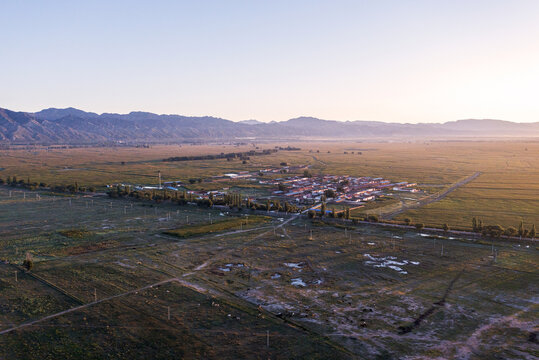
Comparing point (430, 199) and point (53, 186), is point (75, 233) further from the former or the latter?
point (430, 199)

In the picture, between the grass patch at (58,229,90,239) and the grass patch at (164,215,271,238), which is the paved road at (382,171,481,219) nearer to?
the grass patch at (164,215,271,238)

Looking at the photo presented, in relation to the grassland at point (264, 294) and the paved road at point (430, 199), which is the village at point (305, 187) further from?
the grassland at point (264, 294)

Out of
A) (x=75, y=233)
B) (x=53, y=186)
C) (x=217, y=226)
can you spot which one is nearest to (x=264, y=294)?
(x=217, y=226)

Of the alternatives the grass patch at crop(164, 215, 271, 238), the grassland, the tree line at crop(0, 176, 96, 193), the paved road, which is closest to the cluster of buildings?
the paved road

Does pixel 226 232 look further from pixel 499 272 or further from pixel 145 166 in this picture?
pixel 145 166

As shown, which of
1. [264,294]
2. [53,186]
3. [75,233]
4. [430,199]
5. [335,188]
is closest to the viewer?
[264,294]
